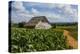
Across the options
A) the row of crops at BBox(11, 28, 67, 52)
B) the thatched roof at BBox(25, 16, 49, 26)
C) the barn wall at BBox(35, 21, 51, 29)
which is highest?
the thatched roof at BBox(25, 16, 49, 26)

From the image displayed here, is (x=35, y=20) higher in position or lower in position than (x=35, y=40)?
higher

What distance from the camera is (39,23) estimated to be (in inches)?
60.6

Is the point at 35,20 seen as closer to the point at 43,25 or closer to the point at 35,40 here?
the point at 43,25

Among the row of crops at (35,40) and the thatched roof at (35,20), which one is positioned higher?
the thatched roof at (35,20)

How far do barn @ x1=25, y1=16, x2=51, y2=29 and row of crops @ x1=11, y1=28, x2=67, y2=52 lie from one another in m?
0.04

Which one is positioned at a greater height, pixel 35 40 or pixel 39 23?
pixel 39 23

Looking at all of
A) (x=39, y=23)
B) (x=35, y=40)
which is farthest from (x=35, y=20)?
(x=35, y=40)

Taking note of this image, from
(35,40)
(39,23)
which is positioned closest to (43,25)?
(39,23)

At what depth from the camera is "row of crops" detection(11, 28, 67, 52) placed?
4.83ft

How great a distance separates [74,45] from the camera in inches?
64.4

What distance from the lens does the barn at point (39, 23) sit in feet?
4.97

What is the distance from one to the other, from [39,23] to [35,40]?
0.17 metres

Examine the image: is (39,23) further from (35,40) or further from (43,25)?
(35,40)

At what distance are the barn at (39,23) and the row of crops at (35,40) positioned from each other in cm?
4
